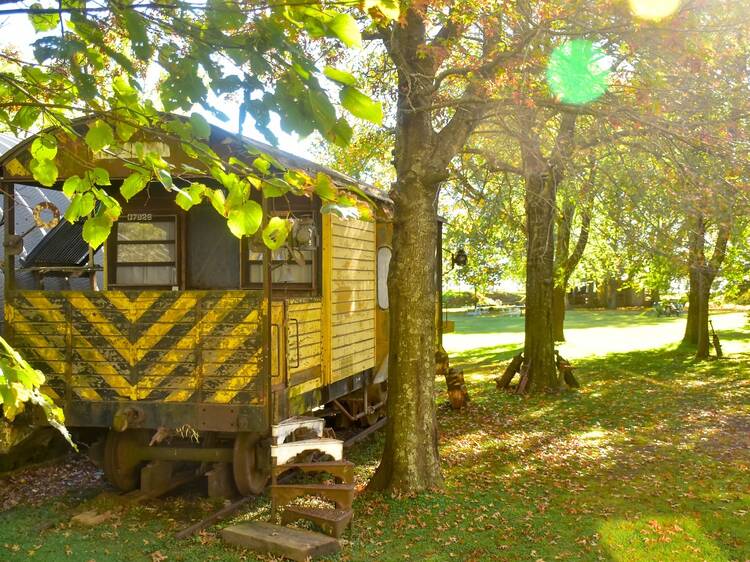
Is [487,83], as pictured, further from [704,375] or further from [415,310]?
[704,375]

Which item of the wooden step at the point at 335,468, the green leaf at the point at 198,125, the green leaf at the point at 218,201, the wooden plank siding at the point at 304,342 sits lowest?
the wooden step at the point at 335,468

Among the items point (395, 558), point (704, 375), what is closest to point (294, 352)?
point (395, 558)

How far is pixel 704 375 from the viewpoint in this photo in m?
18.1

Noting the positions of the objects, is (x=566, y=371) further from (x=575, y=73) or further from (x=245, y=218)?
(x=245, y=218)

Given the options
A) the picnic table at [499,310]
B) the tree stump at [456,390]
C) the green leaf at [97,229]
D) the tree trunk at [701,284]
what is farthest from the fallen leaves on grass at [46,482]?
the picnic table at [499,310]

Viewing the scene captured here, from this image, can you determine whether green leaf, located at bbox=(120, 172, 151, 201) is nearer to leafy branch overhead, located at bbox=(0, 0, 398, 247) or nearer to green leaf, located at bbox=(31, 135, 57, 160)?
leafy branch overhead, located at bbox=(0, 0, 398, 247)

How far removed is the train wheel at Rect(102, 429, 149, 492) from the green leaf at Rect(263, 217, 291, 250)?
5.54 m

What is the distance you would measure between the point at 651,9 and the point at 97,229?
253 inches

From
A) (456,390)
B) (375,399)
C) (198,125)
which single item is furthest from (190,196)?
(456,390)

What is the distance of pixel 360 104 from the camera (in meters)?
2.28

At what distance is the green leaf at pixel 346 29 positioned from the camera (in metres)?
2.36

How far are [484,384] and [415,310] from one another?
9.46 meters

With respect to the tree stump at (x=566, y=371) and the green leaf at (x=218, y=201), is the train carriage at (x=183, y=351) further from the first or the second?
the tree stump at (x=566, y=371)

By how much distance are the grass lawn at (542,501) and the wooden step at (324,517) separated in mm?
217
